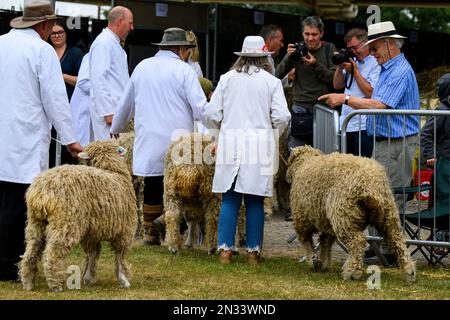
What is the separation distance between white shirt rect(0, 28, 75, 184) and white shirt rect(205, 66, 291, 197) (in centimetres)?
167

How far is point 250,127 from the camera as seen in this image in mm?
8430

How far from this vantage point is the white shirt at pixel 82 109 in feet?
33.1

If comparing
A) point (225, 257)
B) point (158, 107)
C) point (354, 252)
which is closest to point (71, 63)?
point (158, 107)

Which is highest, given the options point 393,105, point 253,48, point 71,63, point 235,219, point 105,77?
point 253,48

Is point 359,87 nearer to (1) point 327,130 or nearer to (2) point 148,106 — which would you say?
(1) point 327,130

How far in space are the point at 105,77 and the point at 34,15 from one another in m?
2.21

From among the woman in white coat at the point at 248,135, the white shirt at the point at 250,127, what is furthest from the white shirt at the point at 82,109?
the white shirt at the point at 250,127

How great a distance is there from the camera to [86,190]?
266 inches

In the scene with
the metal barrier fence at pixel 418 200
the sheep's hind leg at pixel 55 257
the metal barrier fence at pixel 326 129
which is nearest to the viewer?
the sheep's hind leg at pixel 55 257

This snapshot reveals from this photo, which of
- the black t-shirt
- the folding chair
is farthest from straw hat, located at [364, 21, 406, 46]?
the black t-shirt

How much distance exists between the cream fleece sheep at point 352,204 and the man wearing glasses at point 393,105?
2.43 ft

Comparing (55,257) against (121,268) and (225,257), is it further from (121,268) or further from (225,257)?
(225,257)

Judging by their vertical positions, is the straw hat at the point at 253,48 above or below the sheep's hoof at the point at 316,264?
above

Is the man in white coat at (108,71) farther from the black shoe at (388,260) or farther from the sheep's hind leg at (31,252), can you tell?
the sheep's hind leg at (31,252)
